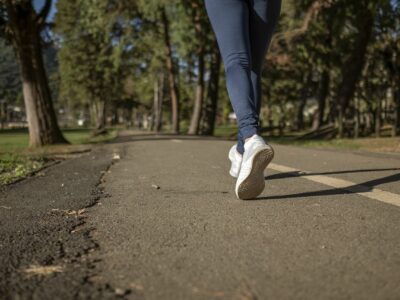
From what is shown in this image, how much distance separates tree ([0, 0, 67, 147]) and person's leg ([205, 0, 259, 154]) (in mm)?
9731

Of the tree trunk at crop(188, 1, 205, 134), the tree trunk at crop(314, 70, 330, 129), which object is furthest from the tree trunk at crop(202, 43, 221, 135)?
the tree trunk at crop(314, 70, 330, 129)

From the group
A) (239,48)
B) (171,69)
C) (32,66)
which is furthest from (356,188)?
(171,69)

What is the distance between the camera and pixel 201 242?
1962 millimetres

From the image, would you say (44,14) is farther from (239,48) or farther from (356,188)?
(356,188)

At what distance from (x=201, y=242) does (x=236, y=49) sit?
177 centimetres

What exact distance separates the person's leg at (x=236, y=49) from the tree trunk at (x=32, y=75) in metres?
9.73

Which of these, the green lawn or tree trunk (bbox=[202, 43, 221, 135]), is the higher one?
tree trunk (bbox=[202, 43, 221, 135])

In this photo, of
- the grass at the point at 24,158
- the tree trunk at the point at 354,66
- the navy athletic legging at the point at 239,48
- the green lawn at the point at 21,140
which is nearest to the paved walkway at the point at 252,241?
the navy athletic legging at the point at 239,48

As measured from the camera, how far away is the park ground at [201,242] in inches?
56.9

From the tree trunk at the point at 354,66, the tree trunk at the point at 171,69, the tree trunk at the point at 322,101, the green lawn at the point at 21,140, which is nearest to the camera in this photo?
the green lawn at the point at 21,140

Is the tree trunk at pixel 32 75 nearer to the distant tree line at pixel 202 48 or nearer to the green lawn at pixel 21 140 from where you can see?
the distant tree line at pixel 202 48

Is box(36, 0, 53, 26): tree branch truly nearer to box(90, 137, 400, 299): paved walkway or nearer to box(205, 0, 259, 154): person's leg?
box(90, 137, 400, 299): paved walkway

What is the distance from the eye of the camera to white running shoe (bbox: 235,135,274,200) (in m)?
2.89

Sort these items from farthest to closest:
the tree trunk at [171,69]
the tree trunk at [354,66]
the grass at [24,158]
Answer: the tree trunk at [171,69] < the tree trunk at [354,66] < the grass at [24,158]
